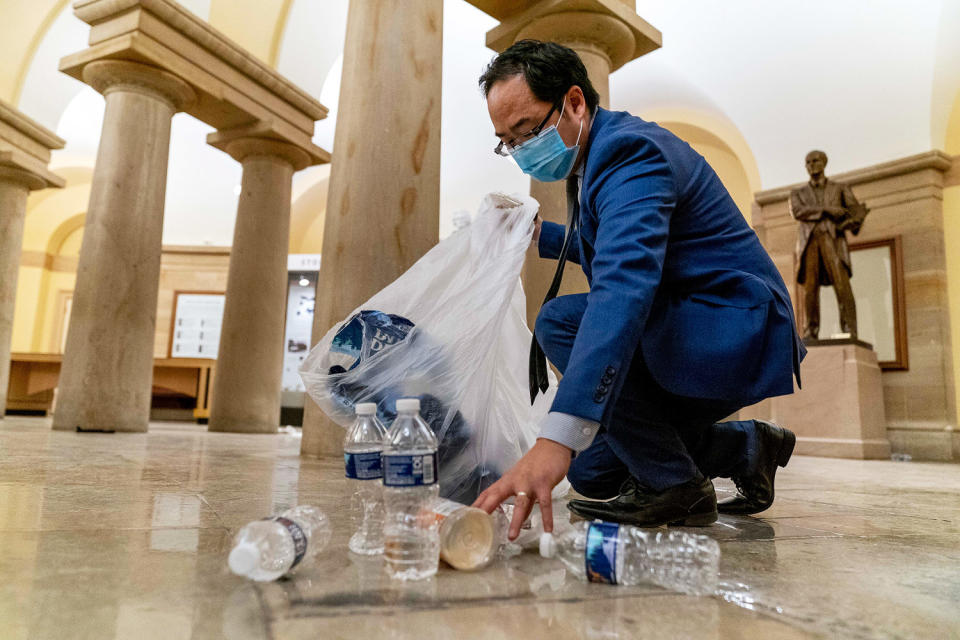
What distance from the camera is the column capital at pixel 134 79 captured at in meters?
5.75

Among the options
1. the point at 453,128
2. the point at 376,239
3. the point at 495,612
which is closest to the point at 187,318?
the point at 453,128

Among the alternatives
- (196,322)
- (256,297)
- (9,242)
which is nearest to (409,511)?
(256,297)

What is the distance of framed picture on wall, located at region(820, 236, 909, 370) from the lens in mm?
8023

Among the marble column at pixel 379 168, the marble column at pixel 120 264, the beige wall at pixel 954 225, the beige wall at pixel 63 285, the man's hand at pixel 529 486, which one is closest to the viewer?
the man's hand at pixel 529 486

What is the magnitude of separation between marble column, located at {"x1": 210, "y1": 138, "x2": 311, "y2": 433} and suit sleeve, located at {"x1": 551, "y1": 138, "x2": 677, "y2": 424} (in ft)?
19.7

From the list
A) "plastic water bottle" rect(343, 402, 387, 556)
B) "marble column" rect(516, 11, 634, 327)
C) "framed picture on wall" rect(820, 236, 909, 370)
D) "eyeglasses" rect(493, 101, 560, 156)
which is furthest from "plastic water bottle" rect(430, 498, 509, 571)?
"framed picture on wall" rect(820, 236, 909, 370)

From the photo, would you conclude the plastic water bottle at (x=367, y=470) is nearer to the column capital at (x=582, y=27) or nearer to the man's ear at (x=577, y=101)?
the man's ear at (x=577, y=101)

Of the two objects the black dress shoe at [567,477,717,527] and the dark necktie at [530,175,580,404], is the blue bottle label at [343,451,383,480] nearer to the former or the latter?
the dark necktie at [530,175,580,404]

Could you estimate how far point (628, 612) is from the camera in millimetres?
980

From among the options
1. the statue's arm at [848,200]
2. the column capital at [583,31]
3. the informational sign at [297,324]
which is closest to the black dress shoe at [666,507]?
the column capital at [583,31]

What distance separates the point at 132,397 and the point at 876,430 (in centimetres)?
700

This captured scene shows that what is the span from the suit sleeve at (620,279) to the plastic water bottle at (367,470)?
38cm

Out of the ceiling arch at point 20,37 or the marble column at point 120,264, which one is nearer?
the marble column at point 120,264

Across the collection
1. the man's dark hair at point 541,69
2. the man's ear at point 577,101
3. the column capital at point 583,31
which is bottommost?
the man's ear at point 577,101
